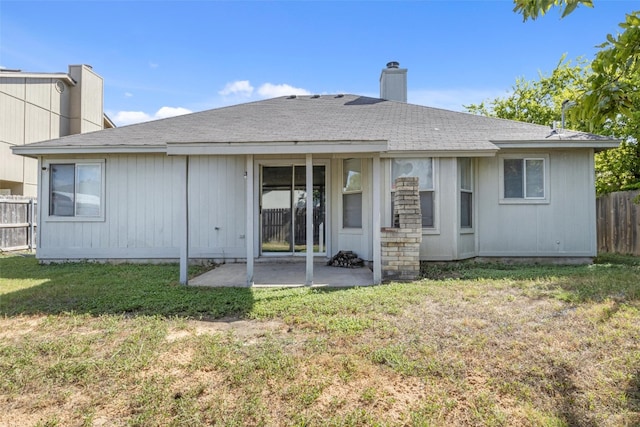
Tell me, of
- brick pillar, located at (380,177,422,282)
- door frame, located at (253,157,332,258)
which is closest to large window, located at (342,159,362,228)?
door frame, located at (253,157,332,258)

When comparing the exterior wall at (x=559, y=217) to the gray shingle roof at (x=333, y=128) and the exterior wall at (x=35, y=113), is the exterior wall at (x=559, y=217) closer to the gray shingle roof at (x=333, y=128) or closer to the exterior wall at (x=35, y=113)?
the gray shingle roof at (x=333, y=128)

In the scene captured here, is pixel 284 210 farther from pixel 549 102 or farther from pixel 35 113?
pixel 549 102

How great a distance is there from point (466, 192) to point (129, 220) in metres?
7.61

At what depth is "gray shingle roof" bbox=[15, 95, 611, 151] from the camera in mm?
7449

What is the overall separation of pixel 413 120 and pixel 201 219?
5.91 metres

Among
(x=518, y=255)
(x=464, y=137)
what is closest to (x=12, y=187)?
(x=464, y=137)

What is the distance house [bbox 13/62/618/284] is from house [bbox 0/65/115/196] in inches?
351

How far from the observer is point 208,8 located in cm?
988

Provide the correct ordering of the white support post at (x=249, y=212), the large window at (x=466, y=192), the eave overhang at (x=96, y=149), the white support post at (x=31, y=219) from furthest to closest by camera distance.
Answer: the white support post at (x=31, y=219) → the eave overhang at (x=96, y=149) → the large window at (x=466, y=192) → the white support post at (x=249, y=212)

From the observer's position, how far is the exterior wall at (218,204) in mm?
8188

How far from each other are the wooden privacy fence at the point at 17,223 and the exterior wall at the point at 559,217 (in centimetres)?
1414

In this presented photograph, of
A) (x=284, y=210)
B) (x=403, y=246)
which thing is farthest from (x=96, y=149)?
(x=403, y=246)

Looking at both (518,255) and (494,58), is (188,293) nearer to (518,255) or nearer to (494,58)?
(518,255)

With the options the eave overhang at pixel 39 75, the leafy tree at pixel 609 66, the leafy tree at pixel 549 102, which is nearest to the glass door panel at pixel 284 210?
the leafy tree at pixel 609 66
